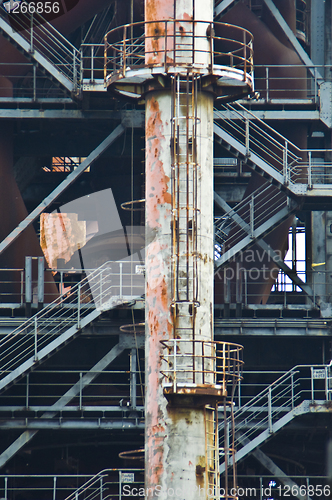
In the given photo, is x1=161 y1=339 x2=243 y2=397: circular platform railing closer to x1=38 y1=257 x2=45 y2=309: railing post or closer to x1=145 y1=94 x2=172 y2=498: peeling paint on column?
x1=145 y1=94 x2=172 y2=498: peeling paint on column

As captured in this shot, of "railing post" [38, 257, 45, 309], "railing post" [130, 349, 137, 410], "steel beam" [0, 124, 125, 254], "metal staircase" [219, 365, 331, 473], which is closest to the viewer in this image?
"metal staircase" [219, 365, 331, 473]

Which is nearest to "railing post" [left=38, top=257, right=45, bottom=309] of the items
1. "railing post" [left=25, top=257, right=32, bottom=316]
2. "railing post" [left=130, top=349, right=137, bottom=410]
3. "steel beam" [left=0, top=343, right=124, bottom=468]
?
"railing post" [left=25, top=257, right=32, bottom=316]

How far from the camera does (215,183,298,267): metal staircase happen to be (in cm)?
2739

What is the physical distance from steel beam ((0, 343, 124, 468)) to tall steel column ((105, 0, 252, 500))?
540 centimetres

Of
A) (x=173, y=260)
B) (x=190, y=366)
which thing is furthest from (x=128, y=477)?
(x=173, y=260)

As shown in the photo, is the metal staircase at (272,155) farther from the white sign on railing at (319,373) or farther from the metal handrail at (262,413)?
the metal handrail at (262,413)

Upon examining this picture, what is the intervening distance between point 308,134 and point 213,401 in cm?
1318

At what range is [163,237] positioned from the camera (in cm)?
2216

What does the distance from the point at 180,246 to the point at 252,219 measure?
5777 mm

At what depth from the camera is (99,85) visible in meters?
27.6

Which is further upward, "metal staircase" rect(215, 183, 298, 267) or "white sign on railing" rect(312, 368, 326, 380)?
"metal staircase" rect(215, 183, 298, 267)

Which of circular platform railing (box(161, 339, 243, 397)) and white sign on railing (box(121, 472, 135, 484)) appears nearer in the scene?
circular platform railing (box(161, 339, 243, 397))

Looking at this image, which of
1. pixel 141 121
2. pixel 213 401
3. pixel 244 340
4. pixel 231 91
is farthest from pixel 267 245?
pixel 213 401

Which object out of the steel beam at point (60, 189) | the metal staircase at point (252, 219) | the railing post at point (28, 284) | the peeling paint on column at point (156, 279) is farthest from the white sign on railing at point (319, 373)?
the steel beam at point (60, 189)
